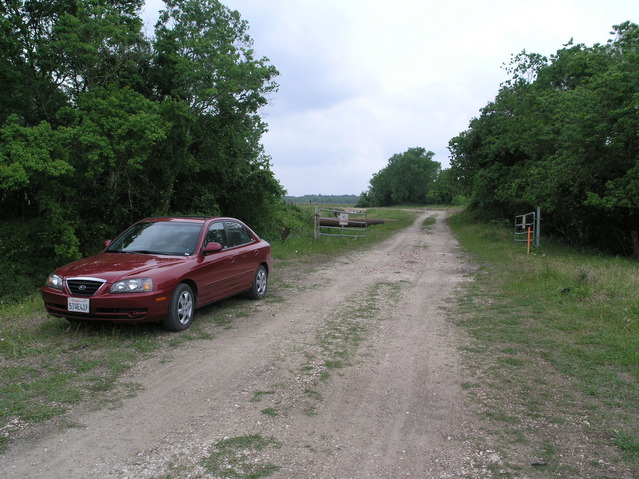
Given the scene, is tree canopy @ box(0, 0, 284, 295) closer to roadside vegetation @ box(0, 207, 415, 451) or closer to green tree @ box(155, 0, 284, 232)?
green tree @ box(155, 0, 284, 232)

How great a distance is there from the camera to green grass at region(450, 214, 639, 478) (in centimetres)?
367

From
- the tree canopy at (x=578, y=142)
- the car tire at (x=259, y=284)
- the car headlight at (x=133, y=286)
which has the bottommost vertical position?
the car tire at (x=259, y=284)

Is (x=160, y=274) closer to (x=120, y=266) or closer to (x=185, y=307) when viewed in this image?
(x=120, y=266)

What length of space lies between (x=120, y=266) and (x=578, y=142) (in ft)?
56.2

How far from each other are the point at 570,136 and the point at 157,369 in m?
17.6

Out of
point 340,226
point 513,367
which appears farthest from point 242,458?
point 340,226

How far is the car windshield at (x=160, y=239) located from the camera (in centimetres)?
738

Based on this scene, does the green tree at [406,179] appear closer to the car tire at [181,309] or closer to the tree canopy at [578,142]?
the tree canopy at [578,142]

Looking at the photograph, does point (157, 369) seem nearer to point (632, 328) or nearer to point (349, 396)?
point (349, 396)

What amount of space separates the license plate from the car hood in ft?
1.08

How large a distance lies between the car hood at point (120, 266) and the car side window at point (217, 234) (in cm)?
85

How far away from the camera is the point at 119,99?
16594mm

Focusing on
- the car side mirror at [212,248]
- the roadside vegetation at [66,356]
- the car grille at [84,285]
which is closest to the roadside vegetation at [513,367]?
the roadside vegetation at [66,356]

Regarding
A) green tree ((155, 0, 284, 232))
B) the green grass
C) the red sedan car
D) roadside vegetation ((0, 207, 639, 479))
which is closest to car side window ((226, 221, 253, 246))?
the red sedan car
